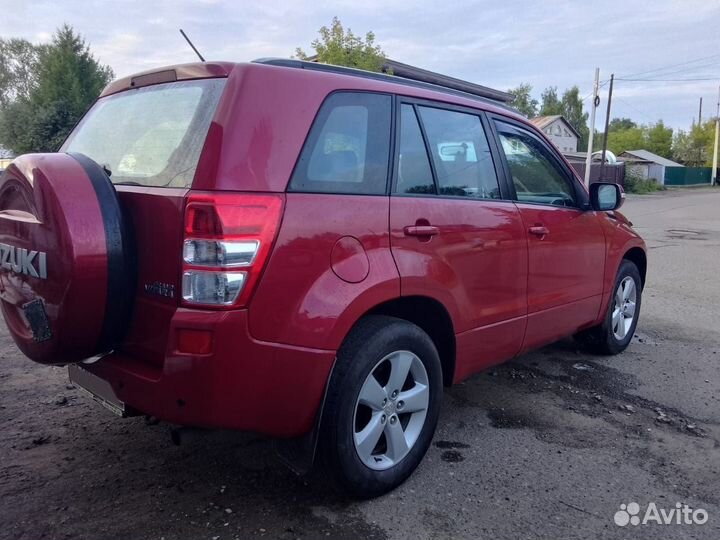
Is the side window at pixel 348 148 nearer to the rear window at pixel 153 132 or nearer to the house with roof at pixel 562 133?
the rear window at pixel 153 132

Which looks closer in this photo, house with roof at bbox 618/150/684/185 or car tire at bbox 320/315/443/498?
car tire at bbox 320/315/443/498

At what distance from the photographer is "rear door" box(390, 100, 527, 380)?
2934 millimetres

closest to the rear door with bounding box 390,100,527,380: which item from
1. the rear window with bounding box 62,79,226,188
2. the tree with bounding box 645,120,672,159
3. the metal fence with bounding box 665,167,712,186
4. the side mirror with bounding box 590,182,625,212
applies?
the rear window with bounding box 62,79,226,188

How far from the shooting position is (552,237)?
390 centimetres

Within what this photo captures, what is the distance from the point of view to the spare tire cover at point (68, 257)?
2.31m

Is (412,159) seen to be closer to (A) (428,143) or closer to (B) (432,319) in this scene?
(A) (428,143)

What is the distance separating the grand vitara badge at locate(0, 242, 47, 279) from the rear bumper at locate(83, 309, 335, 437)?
19.0 inches

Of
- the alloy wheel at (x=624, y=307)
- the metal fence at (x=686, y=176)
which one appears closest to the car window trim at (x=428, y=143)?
the alloy wheel at (x=624, y=307)

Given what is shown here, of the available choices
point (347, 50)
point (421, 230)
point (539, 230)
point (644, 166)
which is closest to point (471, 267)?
point (421, 230)

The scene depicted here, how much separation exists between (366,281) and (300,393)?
54 centimetres

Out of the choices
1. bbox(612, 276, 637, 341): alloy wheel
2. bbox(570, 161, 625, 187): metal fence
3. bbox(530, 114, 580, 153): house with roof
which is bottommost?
bbox(612, 276, 637, 341): alloy wheel

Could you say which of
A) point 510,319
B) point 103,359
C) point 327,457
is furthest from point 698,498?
point 103,359

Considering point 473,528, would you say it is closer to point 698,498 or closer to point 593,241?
point 698,498

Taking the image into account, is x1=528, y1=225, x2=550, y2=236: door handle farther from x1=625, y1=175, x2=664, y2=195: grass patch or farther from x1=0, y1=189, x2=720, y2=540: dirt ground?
x1=625, y1=175, x2=664, y2=195: grass patch
